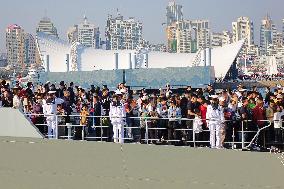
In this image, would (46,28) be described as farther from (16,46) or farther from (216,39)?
(216,39)

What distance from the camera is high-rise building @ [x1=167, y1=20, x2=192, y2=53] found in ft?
460

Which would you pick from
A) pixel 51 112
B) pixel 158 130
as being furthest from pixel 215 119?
Answer: pixel 51 112

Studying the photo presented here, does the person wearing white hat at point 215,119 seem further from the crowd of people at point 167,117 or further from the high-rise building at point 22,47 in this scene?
the high-rise building at point 22,47

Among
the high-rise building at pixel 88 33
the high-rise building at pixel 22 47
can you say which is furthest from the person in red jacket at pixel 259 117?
the high-rise building at pixel 88 33

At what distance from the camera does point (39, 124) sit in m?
11.0

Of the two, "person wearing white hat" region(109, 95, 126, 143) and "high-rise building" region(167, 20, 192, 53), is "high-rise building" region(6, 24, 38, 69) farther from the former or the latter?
"person wearing white hat" region(109, 95, 126, 143)

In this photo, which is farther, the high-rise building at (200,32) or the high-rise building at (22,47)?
the high-rise building at (200,32)

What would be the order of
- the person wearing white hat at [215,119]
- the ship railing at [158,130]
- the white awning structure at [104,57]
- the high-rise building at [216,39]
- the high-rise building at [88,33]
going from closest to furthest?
the person wearing white hat at [215,119], the ship railing at [158,130], the white awning structure at [104,57], the high-rise building at [88,33], the high-rise building at [216,39]

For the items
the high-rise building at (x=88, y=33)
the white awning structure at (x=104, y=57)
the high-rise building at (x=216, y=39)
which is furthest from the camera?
the high-rise building at (x=216, y=39)

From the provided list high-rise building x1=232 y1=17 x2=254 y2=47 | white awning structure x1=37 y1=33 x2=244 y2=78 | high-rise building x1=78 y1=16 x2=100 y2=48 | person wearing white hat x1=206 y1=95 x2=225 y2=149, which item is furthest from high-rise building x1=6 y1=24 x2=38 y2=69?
person wearing white hat x1=206 y1=95 x2=225 y2=149

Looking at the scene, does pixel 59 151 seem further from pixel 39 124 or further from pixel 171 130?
pixel 171 130

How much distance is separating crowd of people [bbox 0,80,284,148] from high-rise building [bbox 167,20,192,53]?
402 ft

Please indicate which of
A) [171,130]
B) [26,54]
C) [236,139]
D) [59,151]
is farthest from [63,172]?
[26,54]

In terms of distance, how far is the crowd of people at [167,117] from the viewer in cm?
970
